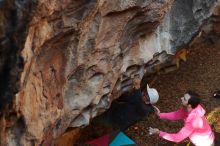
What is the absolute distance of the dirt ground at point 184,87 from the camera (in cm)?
647

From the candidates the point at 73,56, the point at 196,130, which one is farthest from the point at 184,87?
the point at 73,56

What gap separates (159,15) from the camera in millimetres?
5457

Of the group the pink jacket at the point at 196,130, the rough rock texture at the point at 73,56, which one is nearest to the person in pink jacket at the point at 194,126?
the pink jacket at the point at 196,130

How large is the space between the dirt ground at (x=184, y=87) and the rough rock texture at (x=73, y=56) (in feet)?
2.93

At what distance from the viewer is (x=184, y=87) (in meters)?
7.54

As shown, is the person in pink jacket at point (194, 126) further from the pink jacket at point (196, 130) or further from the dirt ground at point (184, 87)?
the dirt ground at point (184, 87)

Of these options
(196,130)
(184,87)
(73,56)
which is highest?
(73,56)

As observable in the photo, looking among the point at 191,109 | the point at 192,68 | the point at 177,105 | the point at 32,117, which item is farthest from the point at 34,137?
the point at 192,68

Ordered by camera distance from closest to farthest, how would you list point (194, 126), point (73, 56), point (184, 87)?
point (73, 56), point (194, 126), point (184, 87)

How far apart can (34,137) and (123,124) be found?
208 cm

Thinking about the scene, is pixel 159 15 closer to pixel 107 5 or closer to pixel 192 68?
pixel 107 5

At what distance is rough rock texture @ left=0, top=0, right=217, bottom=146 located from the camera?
11.7 feet

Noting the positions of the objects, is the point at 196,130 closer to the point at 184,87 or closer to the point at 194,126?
the point at 194,126

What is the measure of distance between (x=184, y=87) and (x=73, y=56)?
338cm
